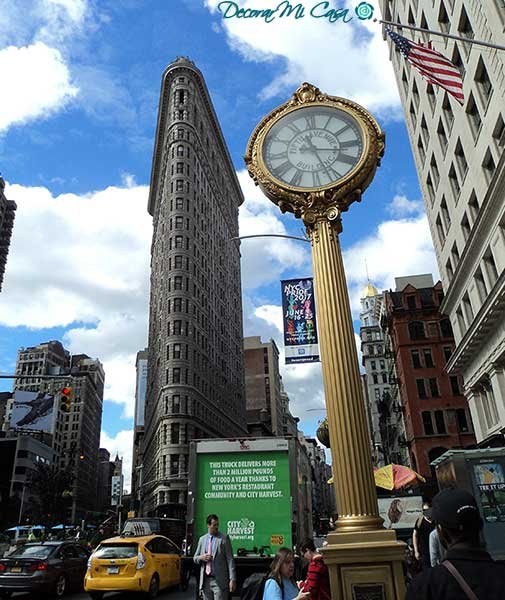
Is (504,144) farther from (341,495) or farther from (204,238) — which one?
(204,238)

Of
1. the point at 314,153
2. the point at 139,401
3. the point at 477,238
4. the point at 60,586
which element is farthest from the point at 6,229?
the point at 314,153

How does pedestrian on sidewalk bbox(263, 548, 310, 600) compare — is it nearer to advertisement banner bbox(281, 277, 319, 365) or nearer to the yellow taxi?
advertisement banner bbox(281, 277, 319, 365)

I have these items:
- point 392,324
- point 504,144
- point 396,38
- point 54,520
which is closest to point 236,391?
point 54,520

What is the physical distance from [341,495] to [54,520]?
73603mm

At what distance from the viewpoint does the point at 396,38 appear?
47.0 feet

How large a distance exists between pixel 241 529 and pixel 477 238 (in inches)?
694

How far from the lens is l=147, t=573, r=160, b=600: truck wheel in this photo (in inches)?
532

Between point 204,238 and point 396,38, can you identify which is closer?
point 396,38

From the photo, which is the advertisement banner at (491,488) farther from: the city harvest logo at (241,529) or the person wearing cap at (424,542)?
the city harvest logo at (241,529)

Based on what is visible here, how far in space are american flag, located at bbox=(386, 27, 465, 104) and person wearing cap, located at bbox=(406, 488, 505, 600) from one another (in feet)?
47.6

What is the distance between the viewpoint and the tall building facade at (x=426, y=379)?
45.6 m

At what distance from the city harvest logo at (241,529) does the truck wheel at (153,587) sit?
126 inches

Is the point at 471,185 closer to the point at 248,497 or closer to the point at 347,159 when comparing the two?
the point at 248,497

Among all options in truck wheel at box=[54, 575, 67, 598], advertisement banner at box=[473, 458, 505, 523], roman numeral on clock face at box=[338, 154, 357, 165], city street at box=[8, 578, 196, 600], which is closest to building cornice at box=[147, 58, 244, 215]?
city street at box=[8, 578, 196, 600]
